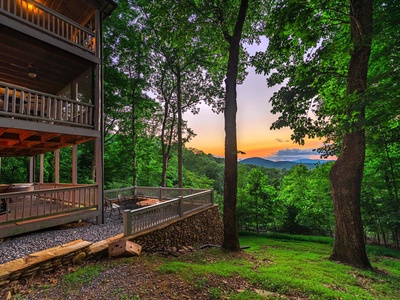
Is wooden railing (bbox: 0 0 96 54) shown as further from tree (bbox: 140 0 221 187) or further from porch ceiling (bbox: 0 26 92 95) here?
tree (bbox: 140 0 221 187)

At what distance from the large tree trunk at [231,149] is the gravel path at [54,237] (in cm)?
345

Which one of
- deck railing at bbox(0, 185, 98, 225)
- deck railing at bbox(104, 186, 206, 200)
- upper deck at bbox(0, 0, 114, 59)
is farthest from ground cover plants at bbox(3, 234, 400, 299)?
upper deck at bbox(0, 0, 114, 59)

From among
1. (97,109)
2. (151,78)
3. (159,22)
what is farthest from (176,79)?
(97,109)

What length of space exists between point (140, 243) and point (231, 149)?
12.7 ft

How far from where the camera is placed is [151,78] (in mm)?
15422

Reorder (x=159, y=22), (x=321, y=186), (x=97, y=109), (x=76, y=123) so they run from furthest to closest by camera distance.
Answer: (x=321, y=186)
(x=159, y=22)
(x=97, y=109)
(x=76, y=123)

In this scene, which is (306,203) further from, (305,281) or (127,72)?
(127,72)

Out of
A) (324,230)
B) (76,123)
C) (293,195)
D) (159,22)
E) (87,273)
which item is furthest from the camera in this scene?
(324,230)

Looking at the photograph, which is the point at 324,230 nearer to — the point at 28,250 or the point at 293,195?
the point at 293,195

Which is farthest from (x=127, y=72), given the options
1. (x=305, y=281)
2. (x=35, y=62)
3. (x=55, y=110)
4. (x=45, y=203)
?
(x=305, y=281)

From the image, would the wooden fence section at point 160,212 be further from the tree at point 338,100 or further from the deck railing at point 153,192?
the tree at point 338,100

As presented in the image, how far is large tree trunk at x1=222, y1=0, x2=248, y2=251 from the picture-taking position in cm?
616

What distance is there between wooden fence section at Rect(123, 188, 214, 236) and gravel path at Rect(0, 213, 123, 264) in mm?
683

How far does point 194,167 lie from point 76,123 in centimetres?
2700
